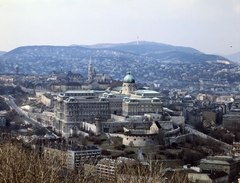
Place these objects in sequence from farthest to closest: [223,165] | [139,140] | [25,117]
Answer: [25,117] < [139,140] < [223,165]

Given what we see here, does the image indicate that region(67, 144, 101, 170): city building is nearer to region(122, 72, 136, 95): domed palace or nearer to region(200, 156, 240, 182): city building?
region(200, 156, 240, 182): city building

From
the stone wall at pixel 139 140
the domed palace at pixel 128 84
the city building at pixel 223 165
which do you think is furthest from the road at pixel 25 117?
the city building at pixel 223 165

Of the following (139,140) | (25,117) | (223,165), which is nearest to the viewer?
(223,165)

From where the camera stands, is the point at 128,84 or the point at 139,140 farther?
the point at 128,84

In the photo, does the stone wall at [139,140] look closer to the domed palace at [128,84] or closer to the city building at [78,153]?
the city building at [78,153]

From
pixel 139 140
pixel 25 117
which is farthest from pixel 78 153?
pixel 25 117

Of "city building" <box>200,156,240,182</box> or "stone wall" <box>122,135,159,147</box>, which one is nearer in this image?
"city building" <box>200,156,240,182</box>

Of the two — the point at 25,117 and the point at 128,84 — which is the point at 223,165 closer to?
the point at 128,84

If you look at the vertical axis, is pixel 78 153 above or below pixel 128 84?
below

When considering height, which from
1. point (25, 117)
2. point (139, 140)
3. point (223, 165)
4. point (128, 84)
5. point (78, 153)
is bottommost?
point (25, 117)

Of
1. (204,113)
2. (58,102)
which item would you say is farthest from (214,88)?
(58,102)

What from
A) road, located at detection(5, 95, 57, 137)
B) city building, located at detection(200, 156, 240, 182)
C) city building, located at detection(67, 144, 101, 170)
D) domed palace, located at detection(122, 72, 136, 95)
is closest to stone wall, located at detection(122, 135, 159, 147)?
city building, located at detection(67, 144, 101, 170)
